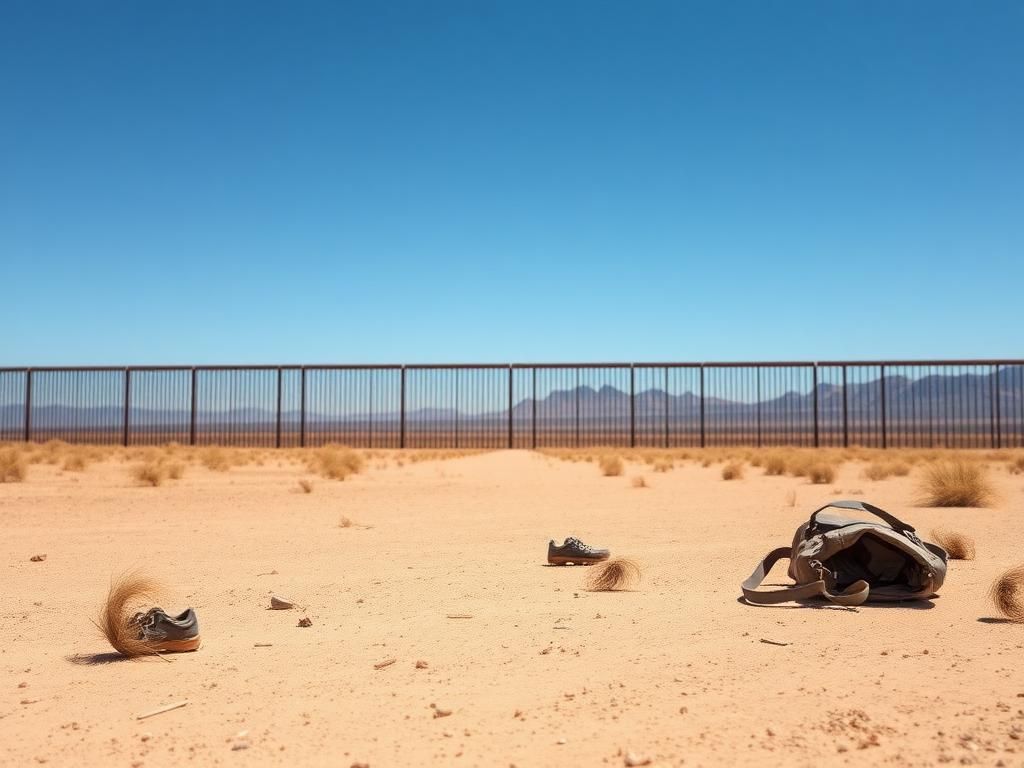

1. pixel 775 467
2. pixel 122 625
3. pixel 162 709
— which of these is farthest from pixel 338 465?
pixel 162 709

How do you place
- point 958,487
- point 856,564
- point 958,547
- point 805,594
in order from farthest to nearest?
point 958,487, point 958,547, point 856,564, point 805,594

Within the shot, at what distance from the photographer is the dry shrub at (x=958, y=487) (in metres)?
12.1

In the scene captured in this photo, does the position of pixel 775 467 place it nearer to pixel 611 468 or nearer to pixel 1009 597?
pixel 611 468

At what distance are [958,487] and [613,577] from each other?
814 centimetres

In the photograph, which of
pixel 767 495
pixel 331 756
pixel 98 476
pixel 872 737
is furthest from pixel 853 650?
pixel 98 476

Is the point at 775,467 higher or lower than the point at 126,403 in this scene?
lower

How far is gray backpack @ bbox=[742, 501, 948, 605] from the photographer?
5.45 metres

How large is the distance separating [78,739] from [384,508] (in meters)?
9.78

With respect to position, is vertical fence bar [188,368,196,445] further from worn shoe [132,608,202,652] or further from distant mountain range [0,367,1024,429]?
worn shoe [132,608,202,652]

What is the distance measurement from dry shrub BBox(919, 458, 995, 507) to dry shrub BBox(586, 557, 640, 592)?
25.7 ft

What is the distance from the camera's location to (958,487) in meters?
12.1

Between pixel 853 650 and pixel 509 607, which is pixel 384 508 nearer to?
pixel 509 607

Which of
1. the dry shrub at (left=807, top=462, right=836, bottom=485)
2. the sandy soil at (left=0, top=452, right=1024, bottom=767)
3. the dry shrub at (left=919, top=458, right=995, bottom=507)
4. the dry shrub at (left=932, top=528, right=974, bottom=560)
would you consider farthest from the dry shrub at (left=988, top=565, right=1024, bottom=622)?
the dry shrub at (left=807, top=462, right=836, bottom=485)

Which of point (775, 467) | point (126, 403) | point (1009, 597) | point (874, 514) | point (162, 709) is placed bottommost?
point (162, 709)
